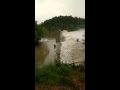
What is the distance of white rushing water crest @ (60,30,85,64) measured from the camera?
576 centimetres

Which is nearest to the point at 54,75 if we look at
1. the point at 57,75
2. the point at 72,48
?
the point at 57,75

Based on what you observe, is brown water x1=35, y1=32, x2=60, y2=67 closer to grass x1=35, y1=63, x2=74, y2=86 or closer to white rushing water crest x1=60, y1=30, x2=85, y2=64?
white rushing water crest x1=60, y1=30, x2=85, y2=64

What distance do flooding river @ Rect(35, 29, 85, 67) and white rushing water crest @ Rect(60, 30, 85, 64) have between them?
11cm

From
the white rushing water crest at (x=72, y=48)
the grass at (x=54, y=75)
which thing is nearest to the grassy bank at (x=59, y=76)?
the grass at (x=54, y=75)

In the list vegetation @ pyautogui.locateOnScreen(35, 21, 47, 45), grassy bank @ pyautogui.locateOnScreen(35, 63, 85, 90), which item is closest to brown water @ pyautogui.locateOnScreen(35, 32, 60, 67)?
vegetation @ pyautogui.locateOnScreen(35, 21, 47, 45)

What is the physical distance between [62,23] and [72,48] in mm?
1518

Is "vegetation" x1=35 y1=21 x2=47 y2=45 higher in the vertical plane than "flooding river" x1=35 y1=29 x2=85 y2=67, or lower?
higher

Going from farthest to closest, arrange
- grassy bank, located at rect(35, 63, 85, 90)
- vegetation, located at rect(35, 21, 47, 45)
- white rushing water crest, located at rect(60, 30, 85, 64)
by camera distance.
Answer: vegetation, located at rect(35, 21, 47, 45) → white rushing water crest, located at rect(60, 30, 85, 64) → grassy bank, located at rect(35, 63, 85, 90)

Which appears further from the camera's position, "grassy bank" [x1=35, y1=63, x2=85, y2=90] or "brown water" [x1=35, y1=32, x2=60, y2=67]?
"brown water" [x1=35, y1=32, x2=60, y2=67]
